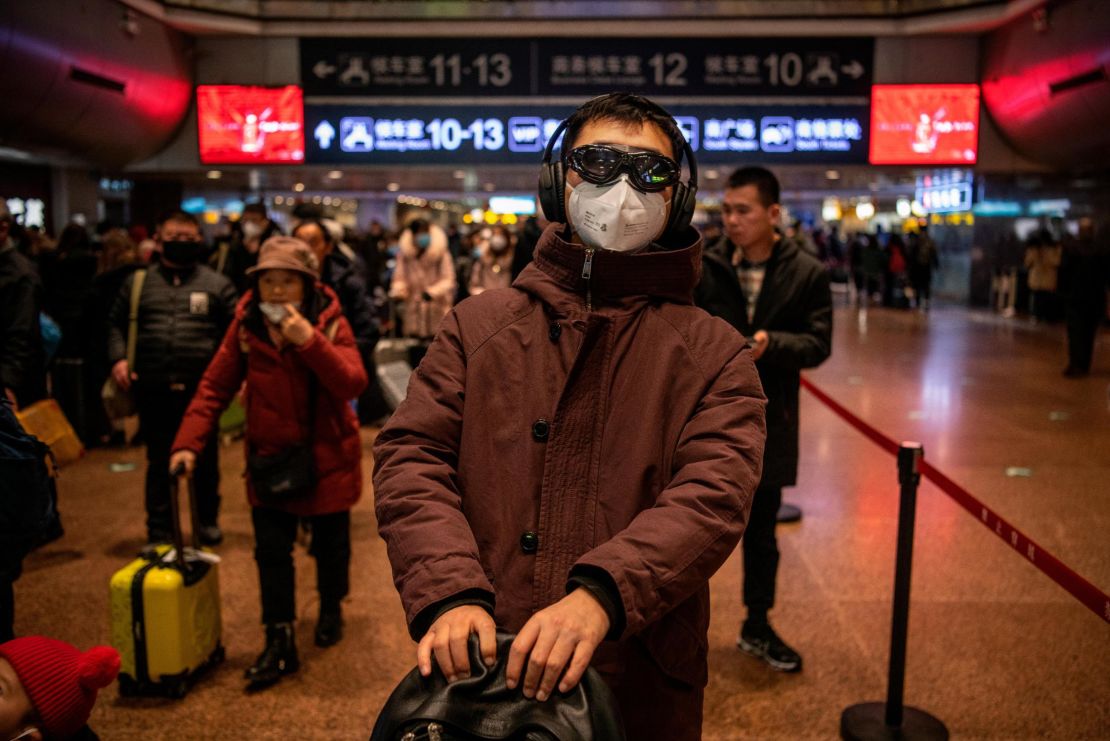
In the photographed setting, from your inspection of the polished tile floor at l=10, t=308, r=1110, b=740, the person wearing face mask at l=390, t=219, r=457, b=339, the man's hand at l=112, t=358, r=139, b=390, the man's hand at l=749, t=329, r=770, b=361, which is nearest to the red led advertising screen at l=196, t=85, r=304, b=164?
the person wearing face mask at l=390, t=219, r=457, b=339

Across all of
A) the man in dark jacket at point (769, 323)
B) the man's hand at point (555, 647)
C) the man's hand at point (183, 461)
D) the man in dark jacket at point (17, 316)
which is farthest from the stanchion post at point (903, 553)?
the man in dark jacket at point (17, 316)

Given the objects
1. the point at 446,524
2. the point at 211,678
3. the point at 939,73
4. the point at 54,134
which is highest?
the point at 939,73

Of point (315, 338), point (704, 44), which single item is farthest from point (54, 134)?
point (315, 338)

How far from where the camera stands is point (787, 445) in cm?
407

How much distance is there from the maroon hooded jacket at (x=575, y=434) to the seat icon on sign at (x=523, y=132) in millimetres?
10134

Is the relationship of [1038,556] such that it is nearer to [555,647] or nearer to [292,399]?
[555,647]

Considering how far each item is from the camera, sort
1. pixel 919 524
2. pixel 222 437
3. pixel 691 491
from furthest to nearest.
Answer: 1. pixel 222 437
2. pixel 919 524
3. pixel 691 491

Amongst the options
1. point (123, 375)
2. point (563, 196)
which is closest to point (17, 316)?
point (123, 375)

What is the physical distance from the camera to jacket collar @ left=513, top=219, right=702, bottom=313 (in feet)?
5.85

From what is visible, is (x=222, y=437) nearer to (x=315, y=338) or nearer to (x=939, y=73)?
(x=315, y=338)

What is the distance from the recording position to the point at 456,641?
141cm

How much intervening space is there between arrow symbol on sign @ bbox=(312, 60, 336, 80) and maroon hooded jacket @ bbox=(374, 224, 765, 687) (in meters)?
10.7

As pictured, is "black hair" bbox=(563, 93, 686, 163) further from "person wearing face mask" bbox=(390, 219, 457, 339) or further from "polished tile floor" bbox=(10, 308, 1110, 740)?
"person wearing face mask" bbox=(390, 219, 457, 339)

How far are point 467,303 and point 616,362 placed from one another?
310 millimetres
